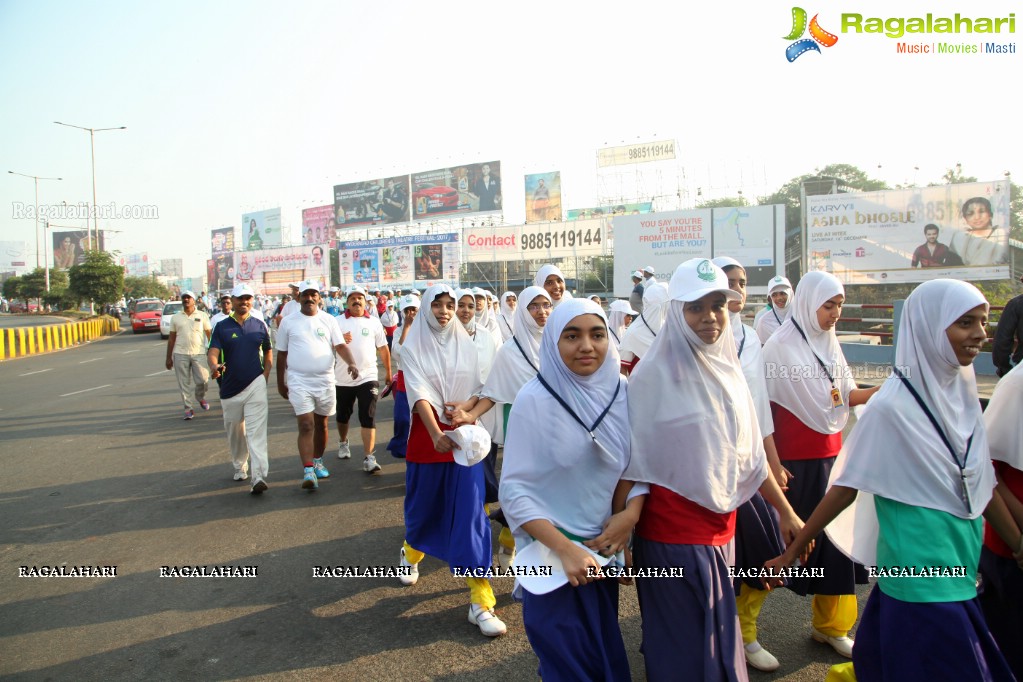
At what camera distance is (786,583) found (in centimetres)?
313

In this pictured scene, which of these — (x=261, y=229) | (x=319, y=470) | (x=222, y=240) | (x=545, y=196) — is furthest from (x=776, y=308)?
(x=222, y=240)

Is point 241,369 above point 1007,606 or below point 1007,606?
above

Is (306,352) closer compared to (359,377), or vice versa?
(306,352)

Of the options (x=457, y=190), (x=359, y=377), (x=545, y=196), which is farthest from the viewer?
(x=457, y=190)

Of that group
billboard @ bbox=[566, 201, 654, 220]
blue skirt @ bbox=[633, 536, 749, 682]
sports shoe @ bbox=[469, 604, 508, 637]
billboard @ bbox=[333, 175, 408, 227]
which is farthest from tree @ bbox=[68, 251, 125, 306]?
blue skirt @ bbox=[633, 536, 749, 682]

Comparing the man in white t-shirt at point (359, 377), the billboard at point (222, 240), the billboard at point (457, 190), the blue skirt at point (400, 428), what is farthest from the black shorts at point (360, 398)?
the billboard at point (222, 240)

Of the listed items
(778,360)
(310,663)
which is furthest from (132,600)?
(778,360)

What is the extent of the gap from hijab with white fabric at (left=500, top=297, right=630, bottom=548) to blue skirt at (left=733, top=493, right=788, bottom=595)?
3.48ft

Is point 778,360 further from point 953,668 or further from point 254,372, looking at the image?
point 254,372

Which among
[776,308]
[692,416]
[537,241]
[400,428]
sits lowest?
[400,428]

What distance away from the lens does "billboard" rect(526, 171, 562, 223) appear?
42469 millimetres

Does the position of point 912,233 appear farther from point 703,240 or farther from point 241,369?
point 241,369

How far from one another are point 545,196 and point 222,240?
43050mm

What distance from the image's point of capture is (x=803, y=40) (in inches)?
628
